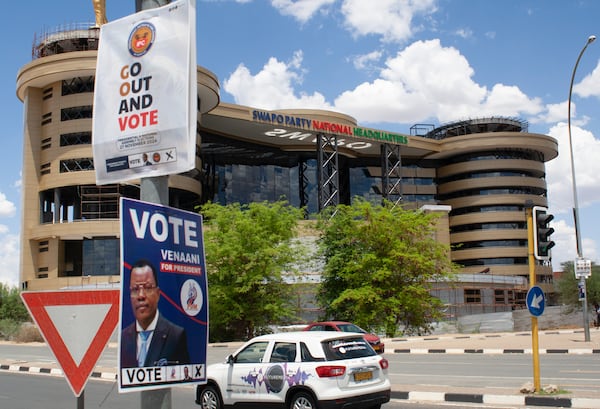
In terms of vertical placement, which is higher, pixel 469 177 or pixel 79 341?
pixel 469 177

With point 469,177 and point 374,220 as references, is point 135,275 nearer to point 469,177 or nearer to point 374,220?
point 374,220

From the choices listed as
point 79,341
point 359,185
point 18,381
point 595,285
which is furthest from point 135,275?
point 359,185

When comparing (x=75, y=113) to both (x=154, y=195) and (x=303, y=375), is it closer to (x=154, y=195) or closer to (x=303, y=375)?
(x=303, y=375)

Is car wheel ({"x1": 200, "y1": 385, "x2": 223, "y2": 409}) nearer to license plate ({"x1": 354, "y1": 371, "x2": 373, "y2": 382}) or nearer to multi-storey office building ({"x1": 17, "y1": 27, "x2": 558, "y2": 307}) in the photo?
license plate ({"x1": 354, "y1": 371, "x2": 373, "y2": 382})

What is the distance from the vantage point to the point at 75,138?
64.9 meters

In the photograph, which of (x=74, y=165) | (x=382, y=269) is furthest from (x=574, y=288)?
(x=74, y=165)

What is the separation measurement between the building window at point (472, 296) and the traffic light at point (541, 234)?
5304cm

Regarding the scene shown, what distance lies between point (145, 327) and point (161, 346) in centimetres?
18

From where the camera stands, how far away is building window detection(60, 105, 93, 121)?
64688 mm

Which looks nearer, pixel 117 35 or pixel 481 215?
pixel 117 35

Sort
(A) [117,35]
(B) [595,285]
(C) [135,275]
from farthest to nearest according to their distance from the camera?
(B) [595,285] < (A) [117,35] < (C) [135,275]

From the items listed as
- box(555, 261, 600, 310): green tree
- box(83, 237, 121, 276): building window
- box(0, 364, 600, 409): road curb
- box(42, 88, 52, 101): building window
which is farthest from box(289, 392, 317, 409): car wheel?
box(42, 88, 52, 101): building window

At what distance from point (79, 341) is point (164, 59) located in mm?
1897

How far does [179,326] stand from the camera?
4.09 meters
